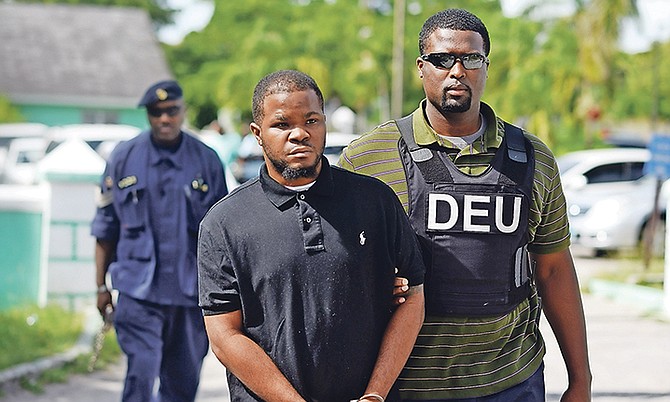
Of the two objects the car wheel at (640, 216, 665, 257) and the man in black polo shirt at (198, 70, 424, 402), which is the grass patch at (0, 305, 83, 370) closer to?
the man in black polo shirt at (198, 70, 424, 402)

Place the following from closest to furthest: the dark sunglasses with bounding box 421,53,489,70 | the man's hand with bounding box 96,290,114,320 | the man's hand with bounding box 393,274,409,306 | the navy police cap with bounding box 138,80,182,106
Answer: the man's hand with bounding box 393,274,409,306, the dark sunglasses with bounding box 421,53,489,70, the navy police cap with bounding box 138,80,182,106, the man's hand with bounding box 96,290,114,320

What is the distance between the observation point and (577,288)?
12.6 feet

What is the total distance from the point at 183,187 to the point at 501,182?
2.66 metres

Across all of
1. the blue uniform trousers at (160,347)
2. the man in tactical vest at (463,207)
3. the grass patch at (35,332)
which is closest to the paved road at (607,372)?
the grass patch at (35,332)

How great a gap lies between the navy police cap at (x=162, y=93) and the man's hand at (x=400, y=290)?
2993mm

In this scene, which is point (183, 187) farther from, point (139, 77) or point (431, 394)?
point (139, 77)

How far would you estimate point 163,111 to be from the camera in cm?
599

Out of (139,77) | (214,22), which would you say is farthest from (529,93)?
(214,22)

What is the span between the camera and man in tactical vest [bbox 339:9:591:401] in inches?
139

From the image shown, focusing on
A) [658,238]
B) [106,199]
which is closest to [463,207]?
[106,199]

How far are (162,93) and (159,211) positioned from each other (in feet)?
1.95

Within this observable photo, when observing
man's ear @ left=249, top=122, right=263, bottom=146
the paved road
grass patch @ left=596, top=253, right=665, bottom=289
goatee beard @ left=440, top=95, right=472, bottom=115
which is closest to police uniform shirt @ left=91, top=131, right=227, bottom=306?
the paved road

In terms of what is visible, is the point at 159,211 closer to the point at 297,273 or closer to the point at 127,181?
the point at 127,181

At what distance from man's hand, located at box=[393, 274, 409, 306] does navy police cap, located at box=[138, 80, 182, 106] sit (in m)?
2.99
